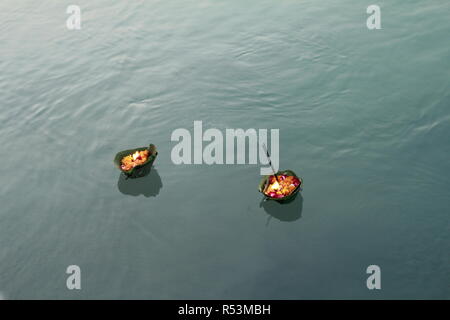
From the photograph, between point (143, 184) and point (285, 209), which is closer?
point (285, 209)

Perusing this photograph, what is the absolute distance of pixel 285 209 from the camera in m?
21.7

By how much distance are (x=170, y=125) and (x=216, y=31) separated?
952cm

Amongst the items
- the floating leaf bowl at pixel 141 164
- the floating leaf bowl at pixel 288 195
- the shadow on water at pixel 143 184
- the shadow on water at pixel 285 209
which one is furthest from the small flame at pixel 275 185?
the floating leaf bowl at pixel 141 164

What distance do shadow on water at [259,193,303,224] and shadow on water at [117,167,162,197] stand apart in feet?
15.4

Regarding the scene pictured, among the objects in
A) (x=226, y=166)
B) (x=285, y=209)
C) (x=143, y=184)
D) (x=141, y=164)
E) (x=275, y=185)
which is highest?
(x=226, y=166)

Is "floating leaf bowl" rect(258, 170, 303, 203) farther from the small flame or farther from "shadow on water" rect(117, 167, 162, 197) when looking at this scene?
"shadow on water" rect(117, 167, 162, 197)

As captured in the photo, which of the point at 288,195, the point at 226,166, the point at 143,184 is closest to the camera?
the point at 288,195

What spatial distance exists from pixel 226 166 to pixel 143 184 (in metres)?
3.68

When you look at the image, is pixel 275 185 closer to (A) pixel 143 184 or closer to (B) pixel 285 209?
(B) pixel 285 209

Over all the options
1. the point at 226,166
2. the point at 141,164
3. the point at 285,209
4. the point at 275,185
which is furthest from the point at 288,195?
the point at 141,164

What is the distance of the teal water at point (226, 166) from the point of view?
63.9 ft

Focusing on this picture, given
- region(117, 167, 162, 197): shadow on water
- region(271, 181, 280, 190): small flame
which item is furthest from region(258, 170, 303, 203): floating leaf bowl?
Result: region(117, 167, 162, 197): shadow on water
